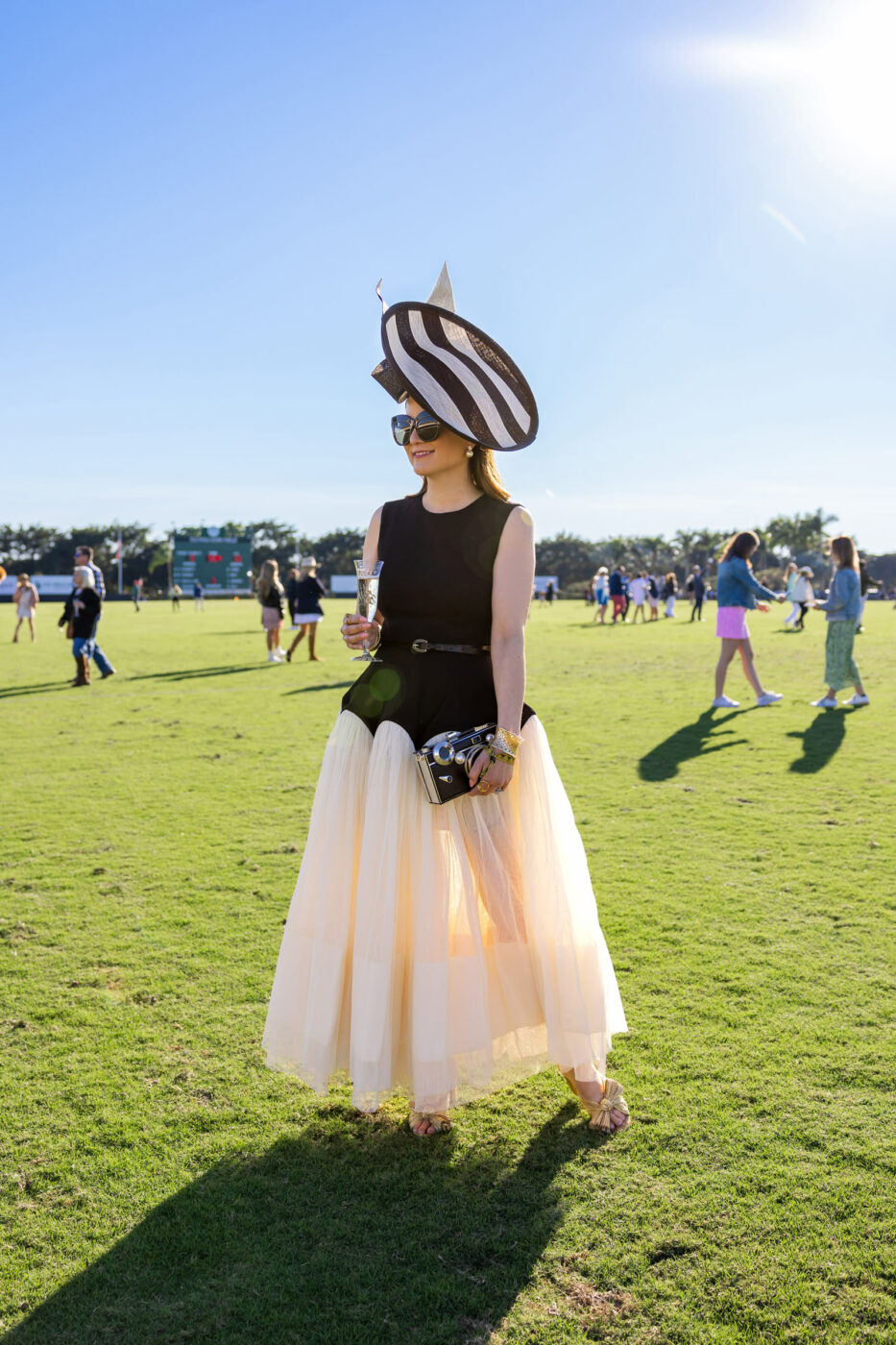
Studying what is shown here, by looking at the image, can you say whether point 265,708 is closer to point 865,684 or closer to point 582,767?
point 582,767

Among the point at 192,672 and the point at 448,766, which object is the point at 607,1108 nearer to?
the point at 448,766

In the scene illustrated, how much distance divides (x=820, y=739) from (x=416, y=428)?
802 centimetres

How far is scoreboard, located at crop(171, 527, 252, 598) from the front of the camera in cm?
6862

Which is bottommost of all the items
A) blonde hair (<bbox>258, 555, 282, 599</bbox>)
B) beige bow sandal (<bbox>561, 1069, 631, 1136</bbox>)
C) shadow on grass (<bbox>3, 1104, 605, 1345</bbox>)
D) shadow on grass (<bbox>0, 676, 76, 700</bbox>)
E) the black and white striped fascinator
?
shadow on grass (<bbox>3, 1104, 605, 1345</bbox>)

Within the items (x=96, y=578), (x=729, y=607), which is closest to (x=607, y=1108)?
(x=729, y=607)

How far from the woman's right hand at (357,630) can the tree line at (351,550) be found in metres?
86.0

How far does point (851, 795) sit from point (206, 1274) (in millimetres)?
6134

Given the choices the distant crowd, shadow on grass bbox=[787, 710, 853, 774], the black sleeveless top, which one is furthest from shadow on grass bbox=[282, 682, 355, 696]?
the black sleeveless top

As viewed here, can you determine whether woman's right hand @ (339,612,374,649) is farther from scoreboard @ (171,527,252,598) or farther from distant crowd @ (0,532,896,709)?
scoreboard @ (171,527,252,598)

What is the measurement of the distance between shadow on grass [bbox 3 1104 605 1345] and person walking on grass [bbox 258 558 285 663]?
529 inches

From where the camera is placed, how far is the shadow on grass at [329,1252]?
85.1 inches

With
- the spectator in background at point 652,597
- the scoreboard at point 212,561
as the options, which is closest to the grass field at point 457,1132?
the spectator in background at point 652,597

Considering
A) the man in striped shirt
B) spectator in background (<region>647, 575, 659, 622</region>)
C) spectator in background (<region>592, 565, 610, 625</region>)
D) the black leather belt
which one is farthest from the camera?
spectator in background (<region>647, 575, 659, 622</region>)

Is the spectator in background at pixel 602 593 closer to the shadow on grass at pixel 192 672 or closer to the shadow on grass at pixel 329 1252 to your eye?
the shadow on grass at pixel 192 672
